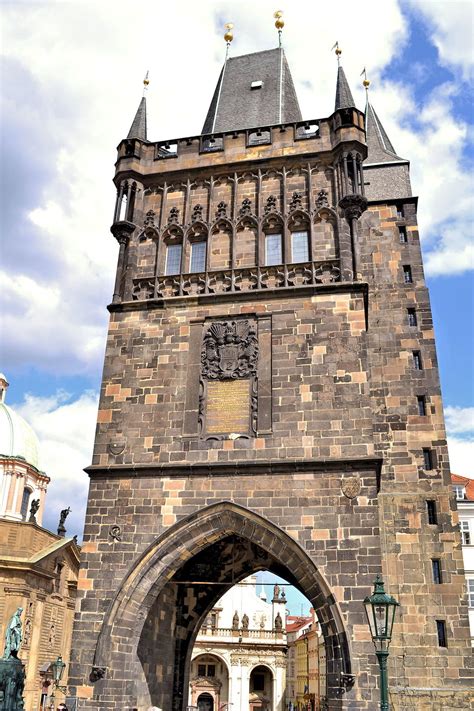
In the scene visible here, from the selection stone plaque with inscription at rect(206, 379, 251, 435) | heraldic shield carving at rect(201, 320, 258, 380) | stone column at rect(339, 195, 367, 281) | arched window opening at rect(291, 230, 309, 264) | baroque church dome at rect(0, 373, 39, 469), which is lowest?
stone plaque with inscription at rect(206, 379, 251, 435)

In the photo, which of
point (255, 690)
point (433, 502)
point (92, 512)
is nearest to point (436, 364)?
point (433, 502)

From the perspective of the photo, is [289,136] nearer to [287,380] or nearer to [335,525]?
[287,380]

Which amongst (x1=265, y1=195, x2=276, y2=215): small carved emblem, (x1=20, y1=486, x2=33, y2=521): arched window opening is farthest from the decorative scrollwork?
(x1=20, y1=486, x2=33, y2=521): arched window opening

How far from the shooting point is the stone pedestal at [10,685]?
12727mm

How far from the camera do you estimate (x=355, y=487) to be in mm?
13391

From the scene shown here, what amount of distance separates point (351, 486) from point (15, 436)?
28155 mm

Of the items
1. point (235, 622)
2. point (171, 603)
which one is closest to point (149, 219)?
point (171, 603)

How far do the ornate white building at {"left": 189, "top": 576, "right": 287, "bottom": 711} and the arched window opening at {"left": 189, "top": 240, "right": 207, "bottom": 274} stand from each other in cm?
3042

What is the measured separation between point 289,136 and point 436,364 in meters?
6.99

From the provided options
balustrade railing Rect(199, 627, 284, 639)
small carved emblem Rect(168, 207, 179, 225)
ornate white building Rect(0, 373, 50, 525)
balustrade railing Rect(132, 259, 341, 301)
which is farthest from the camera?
balustrade railing Rect(199, 627, 284, 639)

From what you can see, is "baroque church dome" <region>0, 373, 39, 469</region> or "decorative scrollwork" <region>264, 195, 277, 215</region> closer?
"decorative scrollwork" <region>264, 195, 277, 215</region>

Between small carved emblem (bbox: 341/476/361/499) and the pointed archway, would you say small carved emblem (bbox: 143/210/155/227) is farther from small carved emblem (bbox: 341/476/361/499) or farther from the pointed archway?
small carved emblem (bbox: 341/476/361/499)

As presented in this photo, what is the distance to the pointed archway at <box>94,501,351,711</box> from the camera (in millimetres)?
12594

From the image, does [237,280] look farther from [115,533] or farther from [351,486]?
[115,533]
